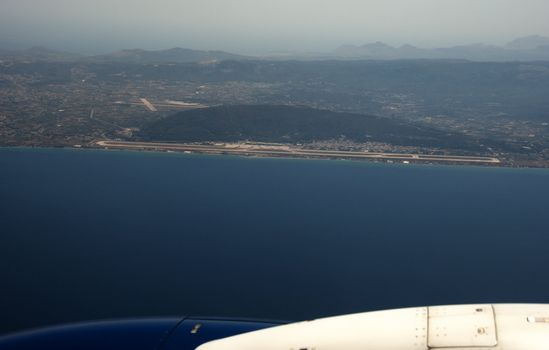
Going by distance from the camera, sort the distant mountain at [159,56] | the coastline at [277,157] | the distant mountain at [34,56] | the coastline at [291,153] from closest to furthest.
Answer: the coastline at [277,157], the coastline at [291,153], the distant mountain at [34,56], the distant mountain at [159,56]

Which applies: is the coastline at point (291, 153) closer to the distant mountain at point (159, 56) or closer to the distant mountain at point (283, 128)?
the distant mountain at point (283, 128)

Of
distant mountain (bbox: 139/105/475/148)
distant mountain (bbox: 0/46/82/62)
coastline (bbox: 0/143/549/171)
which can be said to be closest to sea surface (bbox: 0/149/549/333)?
coastline (bbox: 0/143/549/171)

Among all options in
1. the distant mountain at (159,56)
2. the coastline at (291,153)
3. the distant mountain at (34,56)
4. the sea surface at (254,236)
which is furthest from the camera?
the distant mountain at (159,56)

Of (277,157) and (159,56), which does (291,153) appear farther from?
(159,56)

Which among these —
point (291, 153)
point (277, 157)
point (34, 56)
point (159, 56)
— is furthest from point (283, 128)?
point (159, 56)

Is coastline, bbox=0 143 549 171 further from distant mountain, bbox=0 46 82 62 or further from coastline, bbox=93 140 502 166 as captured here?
distant mountain, bbox=0 46 82 62

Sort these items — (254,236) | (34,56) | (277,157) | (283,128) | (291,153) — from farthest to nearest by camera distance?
(34,56) → (283,128) → (291,153) → (277,157) → (254,236)

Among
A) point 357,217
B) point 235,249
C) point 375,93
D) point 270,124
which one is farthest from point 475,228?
point 375,93

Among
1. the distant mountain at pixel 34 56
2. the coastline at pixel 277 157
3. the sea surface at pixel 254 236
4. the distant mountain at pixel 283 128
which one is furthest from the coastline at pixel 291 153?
the distant mountain at pixel 34 56
